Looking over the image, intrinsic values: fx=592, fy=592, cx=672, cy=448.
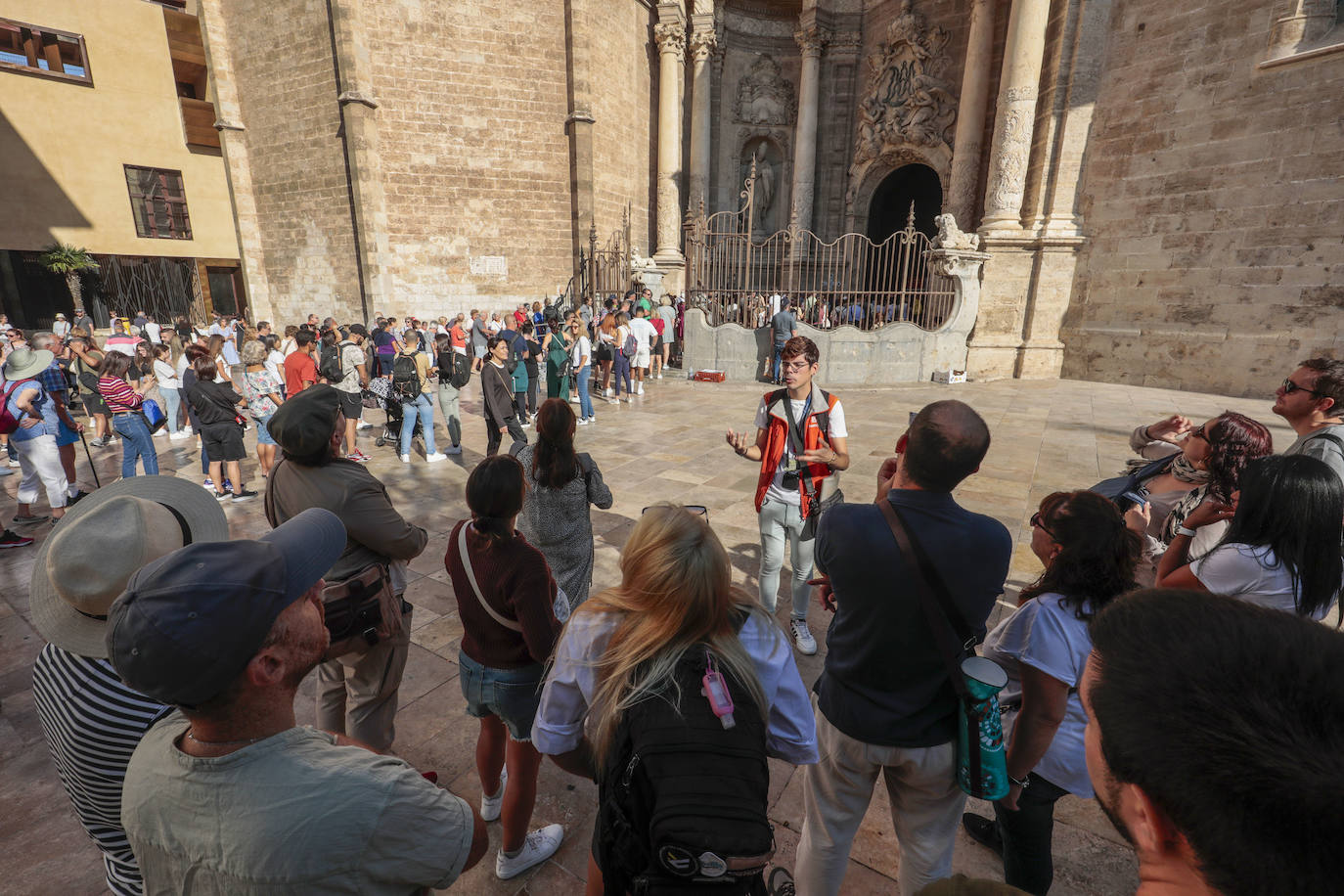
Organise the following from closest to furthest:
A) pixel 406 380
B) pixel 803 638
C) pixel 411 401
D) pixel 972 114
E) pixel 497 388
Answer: pixel 803 638 < pixel 497 388 < pixel 406 380 < pixel 411 401 < pixel 972 114

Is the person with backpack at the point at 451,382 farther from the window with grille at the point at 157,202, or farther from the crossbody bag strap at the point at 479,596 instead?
the window with grille at the point at 157,202

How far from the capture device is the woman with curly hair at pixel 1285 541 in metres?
1.83

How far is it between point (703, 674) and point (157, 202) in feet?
86.4

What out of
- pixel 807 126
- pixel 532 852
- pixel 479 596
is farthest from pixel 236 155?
pixel 532 852

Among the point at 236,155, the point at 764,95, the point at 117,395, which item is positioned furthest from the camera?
the point at 764,95

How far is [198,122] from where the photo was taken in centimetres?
2022

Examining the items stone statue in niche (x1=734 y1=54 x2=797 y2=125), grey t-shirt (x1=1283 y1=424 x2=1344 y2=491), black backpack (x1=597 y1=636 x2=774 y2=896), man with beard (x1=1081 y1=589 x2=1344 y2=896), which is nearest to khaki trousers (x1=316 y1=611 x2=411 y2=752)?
black backpack (x1=597 y1=636 x2=774 y2=896)

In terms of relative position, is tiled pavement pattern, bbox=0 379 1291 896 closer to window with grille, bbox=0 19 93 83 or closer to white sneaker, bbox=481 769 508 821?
white sneaker, bbox=481 769 508 821

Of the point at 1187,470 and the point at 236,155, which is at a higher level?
the point at 236,155

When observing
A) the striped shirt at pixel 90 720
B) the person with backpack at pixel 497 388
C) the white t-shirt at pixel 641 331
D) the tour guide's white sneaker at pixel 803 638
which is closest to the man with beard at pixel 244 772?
the striped shirt at pixel 90 720

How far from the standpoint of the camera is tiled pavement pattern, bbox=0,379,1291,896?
2248 millimetres

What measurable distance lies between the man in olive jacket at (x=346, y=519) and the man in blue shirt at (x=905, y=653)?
1.62 metres

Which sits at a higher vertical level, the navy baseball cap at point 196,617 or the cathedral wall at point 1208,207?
the cathedral wall at point 1208,207

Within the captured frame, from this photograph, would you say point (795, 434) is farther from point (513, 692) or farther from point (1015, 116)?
point (1015, 116)
